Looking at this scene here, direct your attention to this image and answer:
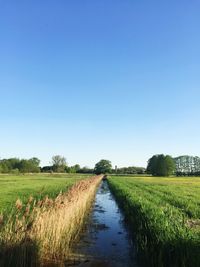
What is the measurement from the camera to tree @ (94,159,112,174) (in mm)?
187538

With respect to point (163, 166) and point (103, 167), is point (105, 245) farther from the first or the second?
point (103, 167)

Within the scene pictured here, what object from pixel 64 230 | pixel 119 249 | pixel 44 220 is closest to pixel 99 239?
pixel 119 249

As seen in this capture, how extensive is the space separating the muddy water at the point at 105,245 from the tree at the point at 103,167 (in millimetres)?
169555

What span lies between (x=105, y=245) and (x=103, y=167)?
178m

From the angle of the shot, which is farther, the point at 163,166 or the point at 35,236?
the point at 163,166

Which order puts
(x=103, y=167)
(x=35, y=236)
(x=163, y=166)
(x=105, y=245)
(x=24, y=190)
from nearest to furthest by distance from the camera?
(x=35, y=236) → (x=105, y=245) → (x=24, y=190) → (x=163, y=166) → (x=103, y=167)

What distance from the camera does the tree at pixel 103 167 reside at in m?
188

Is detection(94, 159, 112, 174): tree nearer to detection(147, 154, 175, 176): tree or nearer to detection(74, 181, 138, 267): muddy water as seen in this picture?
detection(147, 154, 175, 176): tree

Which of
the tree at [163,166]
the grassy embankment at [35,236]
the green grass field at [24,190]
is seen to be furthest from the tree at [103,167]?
the grassy embankment at [35,236]

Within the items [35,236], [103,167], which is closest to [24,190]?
[35,236]

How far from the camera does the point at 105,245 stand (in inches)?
492

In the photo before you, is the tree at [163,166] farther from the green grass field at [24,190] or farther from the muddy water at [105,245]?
the muddy water at [105,245]

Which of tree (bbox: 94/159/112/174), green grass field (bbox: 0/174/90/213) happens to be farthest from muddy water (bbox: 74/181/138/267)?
tree (bbox: 94/159/112/174)

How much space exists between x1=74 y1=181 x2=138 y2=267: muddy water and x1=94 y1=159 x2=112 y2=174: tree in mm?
169555
